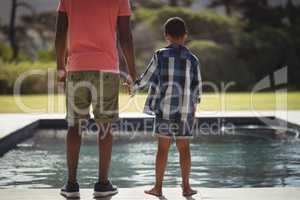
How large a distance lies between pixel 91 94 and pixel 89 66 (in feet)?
0.55

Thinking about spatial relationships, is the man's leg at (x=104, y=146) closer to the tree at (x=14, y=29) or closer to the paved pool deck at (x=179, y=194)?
the paved pool deck at (x=179, y=194)

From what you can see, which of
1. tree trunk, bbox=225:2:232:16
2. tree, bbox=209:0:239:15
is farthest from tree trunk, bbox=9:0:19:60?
tree trunk, bbox=225:2:232:16

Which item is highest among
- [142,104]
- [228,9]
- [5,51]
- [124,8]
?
[228,9]

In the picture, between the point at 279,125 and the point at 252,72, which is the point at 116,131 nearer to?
the point at 279,125

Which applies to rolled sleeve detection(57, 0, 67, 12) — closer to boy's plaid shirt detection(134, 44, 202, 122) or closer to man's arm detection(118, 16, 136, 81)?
man's arm detection(118, 16, 136, 81)

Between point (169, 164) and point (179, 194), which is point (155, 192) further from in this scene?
point (169, 164)

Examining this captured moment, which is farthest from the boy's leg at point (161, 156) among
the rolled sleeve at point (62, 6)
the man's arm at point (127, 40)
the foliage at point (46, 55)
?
the foliage at point (46, 55)

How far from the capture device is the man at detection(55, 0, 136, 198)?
3.84 metres

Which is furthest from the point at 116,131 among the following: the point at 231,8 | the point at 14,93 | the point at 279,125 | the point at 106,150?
the point at 231,8

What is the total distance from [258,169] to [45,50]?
17464 mm

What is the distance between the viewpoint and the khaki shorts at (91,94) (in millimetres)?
3828

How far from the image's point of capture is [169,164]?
20.2 feet

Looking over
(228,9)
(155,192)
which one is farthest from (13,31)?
(155,192)

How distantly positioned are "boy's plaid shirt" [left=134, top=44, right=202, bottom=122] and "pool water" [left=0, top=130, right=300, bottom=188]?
1.16 m
